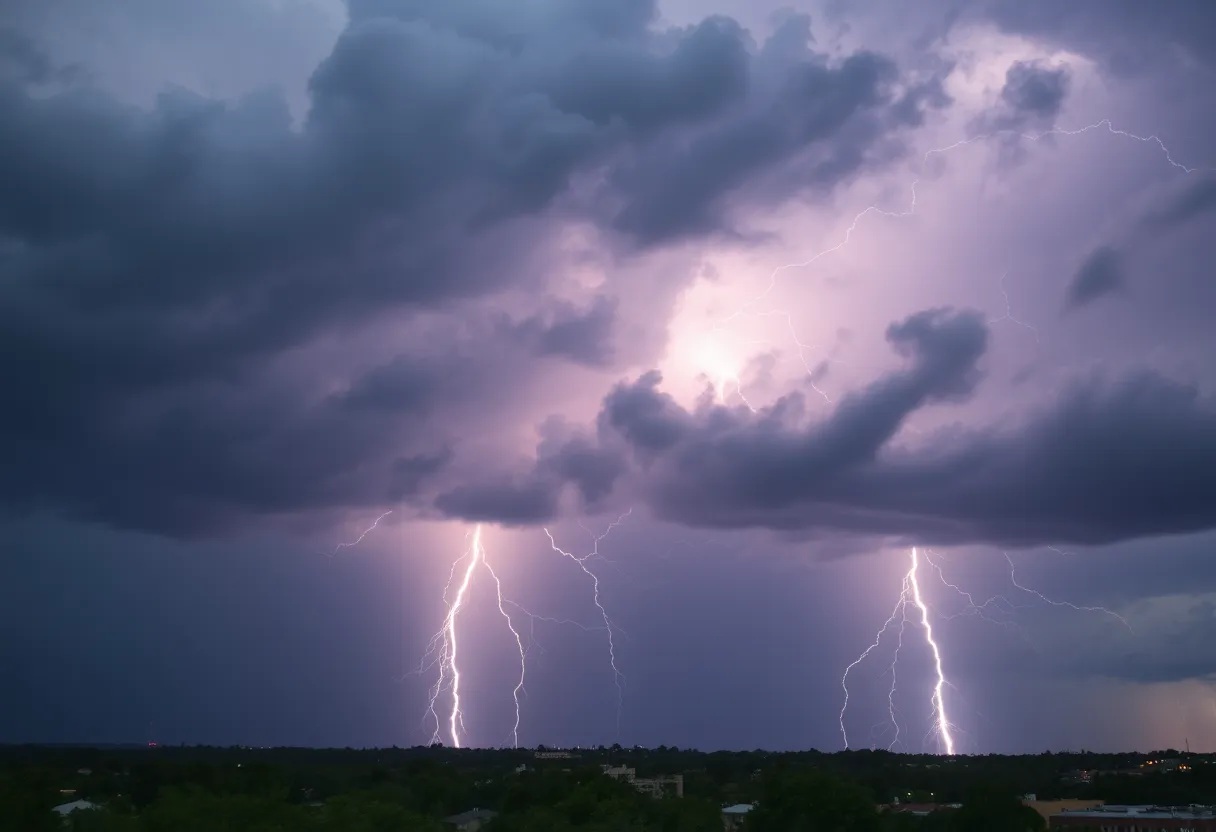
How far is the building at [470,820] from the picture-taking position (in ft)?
146

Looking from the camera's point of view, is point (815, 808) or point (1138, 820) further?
point (1138, 820)

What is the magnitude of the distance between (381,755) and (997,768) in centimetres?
8259

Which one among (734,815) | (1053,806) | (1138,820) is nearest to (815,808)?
(734,815)

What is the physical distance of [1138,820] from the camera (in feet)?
149

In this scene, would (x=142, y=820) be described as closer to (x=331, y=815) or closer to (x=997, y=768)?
(x=331, y=815)

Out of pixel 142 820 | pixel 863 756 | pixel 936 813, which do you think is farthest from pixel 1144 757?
pixel 142 820

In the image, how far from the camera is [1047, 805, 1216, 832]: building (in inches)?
1719

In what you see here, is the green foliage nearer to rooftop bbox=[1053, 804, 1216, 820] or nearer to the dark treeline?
the dark treeline

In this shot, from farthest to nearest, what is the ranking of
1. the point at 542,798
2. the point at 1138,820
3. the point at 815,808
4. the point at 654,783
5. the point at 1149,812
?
the point at 654,783, the point at 542,798, the point at 1149,812, the point at 1138,820, the point at 815,808

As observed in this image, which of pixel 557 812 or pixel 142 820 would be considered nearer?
pixel 142 820

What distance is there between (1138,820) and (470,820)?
89.8ft

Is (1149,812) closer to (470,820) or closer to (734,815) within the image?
(734,815)

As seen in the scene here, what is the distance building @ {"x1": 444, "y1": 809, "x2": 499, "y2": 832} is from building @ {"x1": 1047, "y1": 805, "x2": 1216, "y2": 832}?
911 inches

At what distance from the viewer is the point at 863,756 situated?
4286 inches
